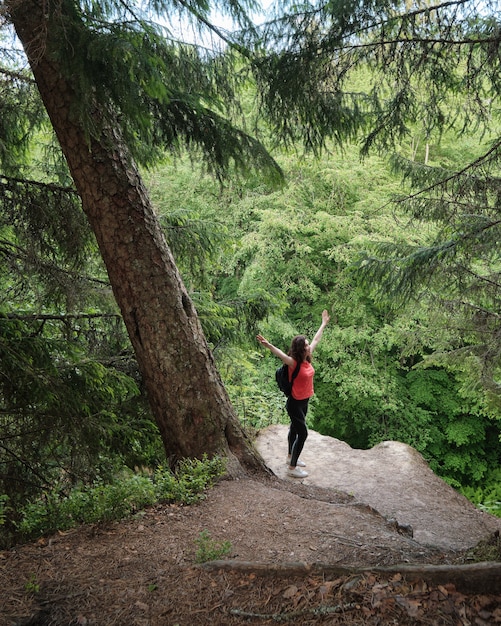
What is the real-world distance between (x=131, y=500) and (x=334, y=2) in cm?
394

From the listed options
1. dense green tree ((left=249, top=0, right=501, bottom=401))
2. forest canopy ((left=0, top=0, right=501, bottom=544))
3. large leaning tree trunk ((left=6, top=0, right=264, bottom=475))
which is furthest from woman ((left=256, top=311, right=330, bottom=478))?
dense green tree ((left=249, top=0, right=501, bottom=401))

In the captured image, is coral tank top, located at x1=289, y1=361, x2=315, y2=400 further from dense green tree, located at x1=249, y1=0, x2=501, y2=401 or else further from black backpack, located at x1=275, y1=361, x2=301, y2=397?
dense green tree, located at x1=249, y1=0, x2=501, y2=401

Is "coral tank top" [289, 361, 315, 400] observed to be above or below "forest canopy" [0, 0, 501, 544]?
below

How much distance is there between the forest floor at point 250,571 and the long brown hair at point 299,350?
1.54 m

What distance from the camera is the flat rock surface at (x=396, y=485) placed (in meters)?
5.83

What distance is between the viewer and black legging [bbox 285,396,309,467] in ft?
20.9

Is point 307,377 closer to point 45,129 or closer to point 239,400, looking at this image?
point 45,129

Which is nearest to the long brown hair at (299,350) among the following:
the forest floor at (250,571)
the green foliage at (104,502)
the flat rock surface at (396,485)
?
the forest floor at (250,571)

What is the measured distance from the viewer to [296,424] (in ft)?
21.7

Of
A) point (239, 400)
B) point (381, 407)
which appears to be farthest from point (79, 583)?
point (381, 407)

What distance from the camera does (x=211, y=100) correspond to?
415cm

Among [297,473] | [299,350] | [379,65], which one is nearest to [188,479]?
[299,350]

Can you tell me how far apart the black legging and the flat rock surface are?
37 cm

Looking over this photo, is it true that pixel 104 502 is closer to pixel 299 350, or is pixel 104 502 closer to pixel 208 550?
pixel 208 550
